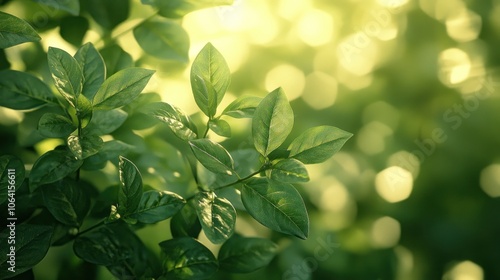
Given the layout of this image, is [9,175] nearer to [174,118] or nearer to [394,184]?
[174,118]

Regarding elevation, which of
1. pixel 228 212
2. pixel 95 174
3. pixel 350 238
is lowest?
pixel 350 238

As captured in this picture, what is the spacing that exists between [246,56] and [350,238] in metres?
0.31

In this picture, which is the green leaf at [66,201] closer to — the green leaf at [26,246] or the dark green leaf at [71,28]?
the green leaf at [26,246]

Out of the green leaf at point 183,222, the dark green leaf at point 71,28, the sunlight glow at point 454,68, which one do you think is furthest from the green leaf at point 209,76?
the sunlight glow at point 454,68

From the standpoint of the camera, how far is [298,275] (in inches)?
26.3

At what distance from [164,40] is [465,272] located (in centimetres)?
54

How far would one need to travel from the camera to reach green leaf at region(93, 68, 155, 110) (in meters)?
0.40

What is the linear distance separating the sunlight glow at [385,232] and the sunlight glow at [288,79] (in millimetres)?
224

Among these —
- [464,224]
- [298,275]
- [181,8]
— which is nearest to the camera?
[181,8]

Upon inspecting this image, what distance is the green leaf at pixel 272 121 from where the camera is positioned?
0.39m

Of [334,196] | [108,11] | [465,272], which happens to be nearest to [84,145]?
[108,11]

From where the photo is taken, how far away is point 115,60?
55 cm

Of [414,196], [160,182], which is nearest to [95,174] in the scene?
[160,182]

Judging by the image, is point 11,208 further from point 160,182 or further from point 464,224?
point 464,224
